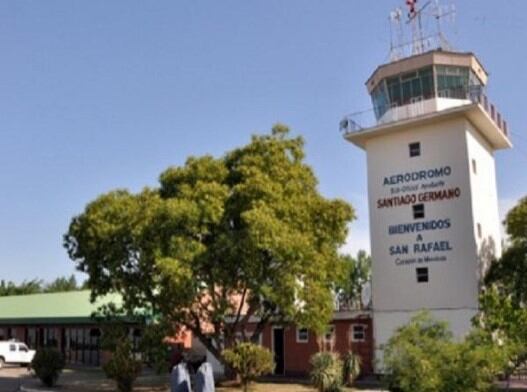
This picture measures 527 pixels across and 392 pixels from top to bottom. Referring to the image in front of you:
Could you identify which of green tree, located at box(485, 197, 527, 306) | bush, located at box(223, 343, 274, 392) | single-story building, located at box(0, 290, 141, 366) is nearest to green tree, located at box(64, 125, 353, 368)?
bush, located at box(223, 343, 274, 392)

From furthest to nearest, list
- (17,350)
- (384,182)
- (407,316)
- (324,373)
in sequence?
(17,350)
(384,182)
(407,316)
(324,373)

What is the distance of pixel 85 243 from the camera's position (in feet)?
97.2

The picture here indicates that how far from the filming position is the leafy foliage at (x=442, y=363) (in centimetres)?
1614

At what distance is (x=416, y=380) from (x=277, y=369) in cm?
1946

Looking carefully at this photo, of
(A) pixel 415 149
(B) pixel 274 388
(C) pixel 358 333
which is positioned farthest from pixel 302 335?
(A) pixel 415 149

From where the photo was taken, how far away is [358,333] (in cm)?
3262

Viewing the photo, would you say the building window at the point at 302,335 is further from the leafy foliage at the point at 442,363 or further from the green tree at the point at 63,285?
the green tree at the point at 63,285

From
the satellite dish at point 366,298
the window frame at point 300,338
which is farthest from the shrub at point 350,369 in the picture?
the satellite dish at point 366,298

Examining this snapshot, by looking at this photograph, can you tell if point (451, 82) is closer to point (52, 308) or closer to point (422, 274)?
point (422, 274)

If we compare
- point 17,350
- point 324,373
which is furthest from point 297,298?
point 17,350

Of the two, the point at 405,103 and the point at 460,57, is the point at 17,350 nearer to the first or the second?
the point at 405,103

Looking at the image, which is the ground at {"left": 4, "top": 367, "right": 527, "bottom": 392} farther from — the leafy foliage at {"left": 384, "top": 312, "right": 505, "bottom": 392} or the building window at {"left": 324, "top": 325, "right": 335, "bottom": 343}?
the leafy foliage at {"left": 384, "top": 312, "right": 505, "bottom": 392}

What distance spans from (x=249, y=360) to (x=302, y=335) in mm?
9075

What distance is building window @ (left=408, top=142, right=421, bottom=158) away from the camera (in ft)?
105
